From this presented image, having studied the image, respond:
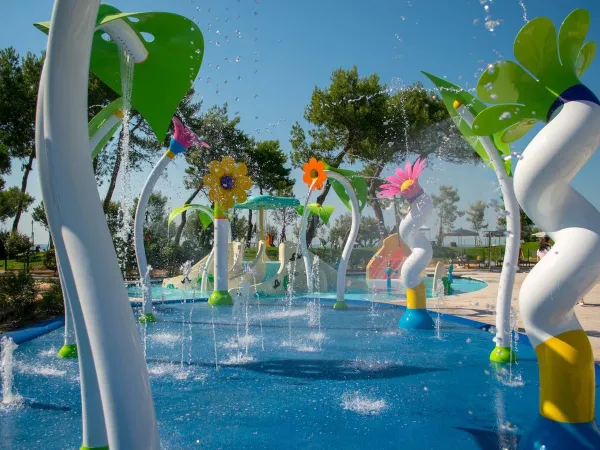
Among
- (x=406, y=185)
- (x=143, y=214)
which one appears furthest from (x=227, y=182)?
(x=406, y=185)

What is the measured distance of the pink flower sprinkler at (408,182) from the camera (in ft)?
23.6

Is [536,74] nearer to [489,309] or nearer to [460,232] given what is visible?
[489,309]

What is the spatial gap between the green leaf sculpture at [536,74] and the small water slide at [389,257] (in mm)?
15167

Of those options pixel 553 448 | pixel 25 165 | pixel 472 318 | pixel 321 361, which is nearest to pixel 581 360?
pixel 553 448

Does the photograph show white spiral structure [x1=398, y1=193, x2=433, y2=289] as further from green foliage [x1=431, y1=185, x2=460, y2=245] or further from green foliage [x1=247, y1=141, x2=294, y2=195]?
green foliage [x1=431, y1=185, x2=460, y2=245]

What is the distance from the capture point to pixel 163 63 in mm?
2555

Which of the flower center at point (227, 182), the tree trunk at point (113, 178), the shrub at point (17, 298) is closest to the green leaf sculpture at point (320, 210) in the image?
the flower center at point (227, 182)

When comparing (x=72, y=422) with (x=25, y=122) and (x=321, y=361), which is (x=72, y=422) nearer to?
(x=321, y=361)

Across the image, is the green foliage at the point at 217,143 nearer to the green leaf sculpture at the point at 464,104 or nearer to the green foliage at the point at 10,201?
the green foliage at the point at 10,201

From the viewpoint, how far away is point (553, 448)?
101 inches

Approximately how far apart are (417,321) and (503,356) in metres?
2.39

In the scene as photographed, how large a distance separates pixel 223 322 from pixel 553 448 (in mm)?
6547

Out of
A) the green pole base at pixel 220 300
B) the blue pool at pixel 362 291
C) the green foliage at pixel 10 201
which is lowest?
the blue pool at pixel 362 291

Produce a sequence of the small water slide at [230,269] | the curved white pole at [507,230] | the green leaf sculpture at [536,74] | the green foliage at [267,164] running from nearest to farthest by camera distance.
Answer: the green leaf sculpture at [536,74]
the curved white pole at [507,230]
the small water slide at [230,269]
the green foliage at [267,164]
